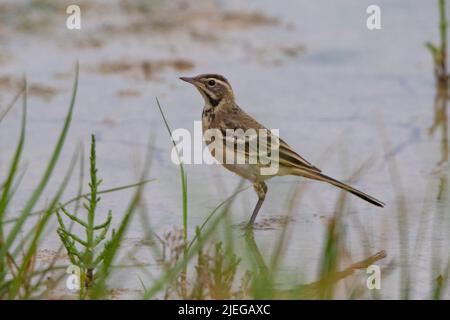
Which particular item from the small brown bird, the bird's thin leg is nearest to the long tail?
the small brown bird

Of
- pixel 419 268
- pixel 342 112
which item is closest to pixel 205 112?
pixel 342 112

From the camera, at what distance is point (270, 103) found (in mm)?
8938

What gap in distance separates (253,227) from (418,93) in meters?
3.38

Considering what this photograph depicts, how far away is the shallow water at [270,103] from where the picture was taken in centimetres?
626

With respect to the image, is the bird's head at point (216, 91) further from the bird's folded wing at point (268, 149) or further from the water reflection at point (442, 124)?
the water reflection at point (442, 124)

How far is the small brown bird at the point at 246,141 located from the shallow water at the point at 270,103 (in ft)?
0.53

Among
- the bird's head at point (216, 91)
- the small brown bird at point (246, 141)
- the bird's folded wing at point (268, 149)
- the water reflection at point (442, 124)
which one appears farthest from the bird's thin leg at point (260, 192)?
the water reflection at point (442, 124)

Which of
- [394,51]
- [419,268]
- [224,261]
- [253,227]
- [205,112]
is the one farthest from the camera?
[394,51]

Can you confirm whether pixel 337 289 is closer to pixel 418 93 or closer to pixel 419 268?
pixel 419 268

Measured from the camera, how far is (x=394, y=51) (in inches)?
409

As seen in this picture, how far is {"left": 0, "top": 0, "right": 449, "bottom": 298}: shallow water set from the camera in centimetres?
626

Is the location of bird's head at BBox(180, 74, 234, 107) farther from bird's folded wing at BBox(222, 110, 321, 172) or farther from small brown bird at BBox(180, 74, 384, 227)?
bird's folded wing at BBox(222, 110, 321, 172)

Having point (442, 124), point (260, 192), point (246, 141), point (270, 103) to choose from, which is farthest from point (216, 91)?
point (442, 124)

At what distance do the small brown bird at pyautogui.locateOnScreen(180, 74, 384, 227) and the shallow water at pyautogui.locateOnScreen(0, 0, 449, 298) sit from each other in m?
0.16
